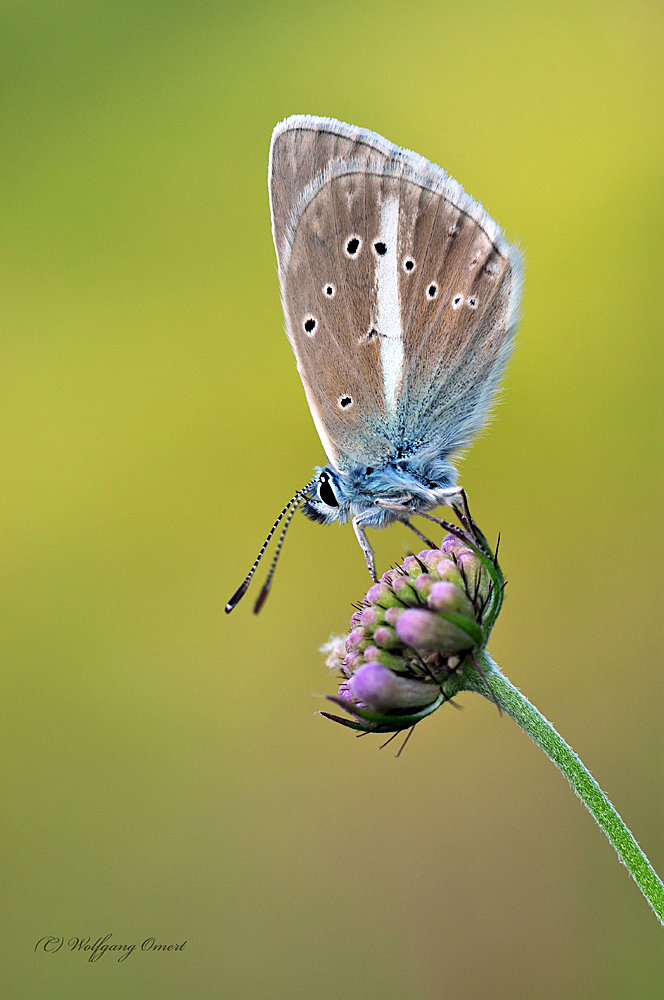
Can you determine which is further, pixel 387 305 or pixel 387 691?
pixel 387 305

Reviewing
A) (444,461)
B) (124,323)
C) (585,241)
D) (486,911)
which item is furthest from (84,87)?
(486,911)

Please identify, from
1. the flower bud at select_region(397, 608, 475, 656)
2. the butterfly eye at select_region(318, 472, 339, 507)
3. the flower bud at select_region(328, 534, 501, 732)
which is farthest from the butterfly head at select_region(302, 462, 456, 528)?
the flower bud at select_region(397, 608, 475, 656)

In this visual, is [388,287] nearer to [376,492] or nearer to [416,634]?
[376,492]

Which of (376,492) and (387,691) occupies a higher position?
(376,492)

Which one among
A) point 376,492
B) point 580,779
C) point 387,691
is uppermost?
point 376,492

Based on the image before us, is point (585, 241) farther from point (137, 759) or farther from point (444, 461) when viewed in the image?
point (137, 759)

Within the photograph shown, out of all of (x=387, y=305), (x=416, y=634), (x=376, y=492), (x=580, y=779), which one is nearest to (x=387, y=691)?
(x=416, y=634)

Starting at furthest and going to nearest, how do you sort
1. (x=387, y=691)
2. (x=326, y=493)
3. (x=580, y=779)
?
(x=326, y=493), (x=387, y=691), (x=580, y=779)
